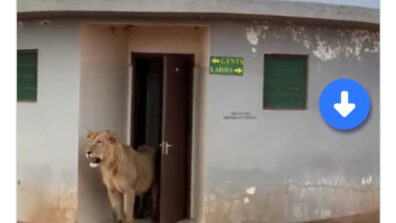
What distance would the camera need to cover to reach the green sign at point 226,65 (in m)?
8.78

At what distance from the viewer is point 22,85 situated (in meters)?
9.45

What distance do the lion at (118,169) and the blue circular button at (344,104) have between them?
9.77 ft

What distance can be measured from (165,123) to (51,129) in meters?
1.71

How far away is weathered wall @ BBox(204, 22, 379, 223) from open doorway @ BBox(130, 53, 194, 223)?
0.61m

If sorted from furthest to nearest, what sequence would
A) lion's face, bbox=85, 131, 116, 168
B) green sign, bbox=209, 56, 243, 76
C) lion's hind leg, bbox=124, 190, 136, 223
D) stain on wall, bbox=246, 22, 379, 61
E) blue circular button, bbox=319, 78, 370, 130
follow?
blue circular button, bbox=319, 78, 370, 130 → stain on wall, bbox=246, 22, 379, 61 → lion's hind leg, bbox=124, 190, 136, 223 → green sign, bbox=209, 56, 243, 76 → lion's face, bbox=85, 131, 116, 168

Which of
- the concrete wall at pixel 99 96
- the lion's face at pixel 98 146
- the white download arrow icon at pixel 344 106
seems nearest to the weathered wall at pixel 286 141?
the white download arrow icon at pixel 344 106

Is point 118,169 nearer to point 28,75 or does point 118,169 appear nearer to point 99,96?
point 99,96

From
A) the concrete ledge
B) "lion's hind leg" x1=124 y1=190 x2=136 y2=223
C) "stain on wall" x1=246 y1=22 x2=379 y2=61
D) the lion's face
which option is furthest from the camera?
"stain on wall" x1=246 y1=22 x2=379 y2=61

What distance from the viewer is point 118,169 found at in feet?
29.0

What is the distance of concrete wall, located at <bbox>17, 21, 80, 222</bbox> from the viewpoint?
29.1 ft

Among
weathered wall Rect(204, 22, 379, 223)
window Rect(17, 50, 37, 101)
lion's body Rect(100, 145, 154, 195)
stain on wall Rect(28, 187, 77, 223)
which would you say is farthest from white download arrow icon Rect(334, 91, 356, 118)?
window Rect(17, 50, 37, 101)

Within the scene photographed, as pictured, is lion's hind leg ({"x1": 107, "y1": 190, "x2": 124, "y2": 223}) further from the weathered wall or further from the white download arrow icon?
the white download arrow icon
